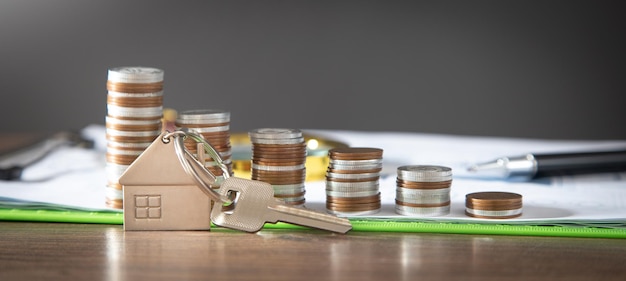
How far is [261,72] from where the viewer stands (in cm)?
327

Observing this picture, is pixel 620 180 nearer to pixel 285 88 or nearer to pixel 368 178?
pixel 368 178

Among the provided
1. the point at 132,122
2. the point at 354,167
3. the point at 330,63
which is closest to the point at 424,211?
the point at 354,167

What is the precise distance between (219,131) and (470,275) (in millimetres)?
538

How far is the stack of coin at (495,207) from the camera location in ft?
4.68

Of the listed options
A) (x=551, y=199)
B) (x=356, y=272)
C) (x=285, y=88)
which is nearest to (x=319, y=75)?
(x=285, y=88)

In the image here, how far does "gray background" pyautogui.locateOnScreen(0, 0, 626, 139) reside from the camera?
315 centimetres

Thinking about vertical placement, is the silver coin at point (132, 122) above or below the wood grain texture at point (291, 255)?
above

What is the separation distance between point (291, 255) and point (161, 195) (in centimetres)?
25

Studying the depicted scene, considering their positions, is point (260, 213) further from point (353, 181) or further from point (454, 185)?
point (454, 185)

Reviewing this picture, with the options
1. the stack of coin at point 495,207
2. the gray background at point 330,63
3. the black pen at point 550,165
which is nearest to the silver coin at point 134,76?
the stack of coin at point 495,207

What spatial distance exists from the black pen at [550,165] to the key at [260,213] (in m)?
0.55

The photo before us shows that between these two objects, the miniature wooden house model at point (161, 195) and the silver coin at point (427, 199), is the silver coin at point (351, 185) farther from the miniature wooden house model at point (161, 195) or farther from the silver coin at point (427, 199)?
the miniature wooden house model at point (161, 195)

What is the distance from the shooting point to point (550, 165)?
1851 millimetres

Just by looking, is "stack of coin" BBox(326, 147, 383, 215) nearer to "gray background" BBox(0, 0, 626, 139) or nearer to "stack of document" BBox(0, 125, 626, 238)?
"stack of document" BBox(0, 125, 626, 238)
